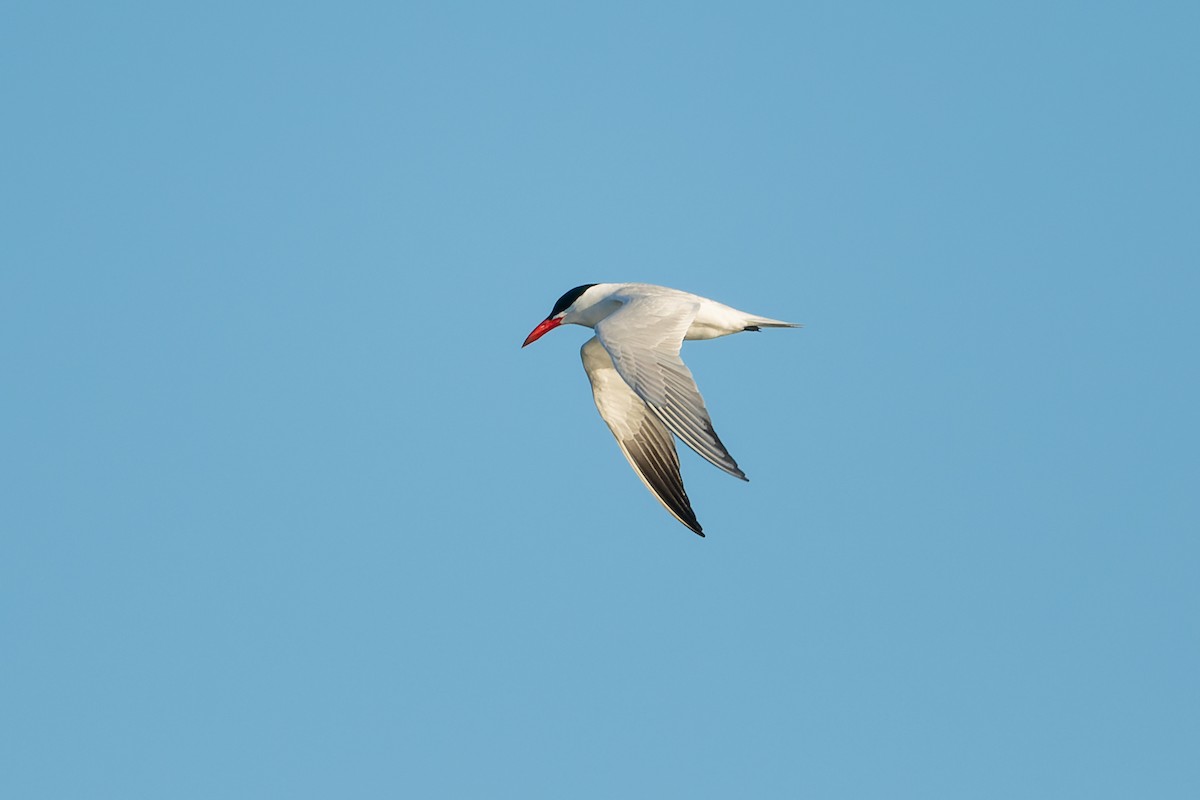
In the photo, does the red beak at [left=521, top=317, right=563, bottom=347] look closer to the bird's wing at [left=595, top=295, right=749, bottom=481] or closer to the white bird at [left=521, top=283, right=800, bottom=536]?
the white bird at [left=521, top=283, right=800, bottom=536]

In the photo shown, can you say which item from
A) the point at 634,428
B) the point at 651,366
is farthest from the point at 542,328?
the point at 651,366

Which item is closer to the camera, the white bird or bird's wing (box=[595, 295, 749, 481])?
bird's wing (box=[595, 295, 749, 481])

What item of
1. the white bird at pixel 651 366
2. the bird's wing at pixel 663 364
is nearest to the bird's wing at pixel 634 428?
the white bird at pixel 651 366

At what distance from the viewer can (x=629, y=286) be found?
1599cm

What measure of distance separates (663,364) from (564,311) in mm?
3641

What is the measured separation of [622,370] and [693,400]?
845mm

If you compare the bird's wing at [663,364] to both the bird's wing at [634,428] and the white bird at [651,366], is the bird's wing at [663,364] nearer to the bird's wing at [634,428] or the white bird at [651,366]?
the white bird at [651,366]

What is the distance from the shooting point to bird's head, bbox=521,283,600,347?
1638 centimetres

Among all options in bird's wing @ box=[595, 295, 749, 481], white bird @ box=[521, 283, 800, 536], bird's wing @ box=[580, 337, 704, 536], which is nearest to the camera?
bird's wing @ box=[595, 295, 749, 481]

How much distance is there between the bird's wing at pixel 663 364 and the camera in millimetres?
12039

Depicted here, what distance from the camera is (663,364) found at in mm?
13086

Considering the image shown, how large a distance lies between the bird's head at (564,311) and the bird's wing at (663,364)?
125 centimetres

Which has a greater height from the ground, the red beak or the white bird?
the red beak

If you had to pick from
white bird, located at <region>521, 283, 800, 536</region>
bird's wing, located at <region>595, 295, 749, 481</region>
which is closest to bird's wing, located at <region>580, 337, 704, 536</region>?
white bird, located at <region>521, 283, 800, 536</region>
